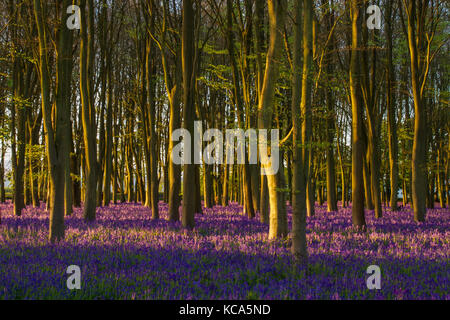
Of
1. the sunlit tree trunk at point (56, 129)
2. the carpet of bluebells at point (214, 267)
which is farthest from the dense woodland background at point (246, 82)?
the carpet of bluebells at point (214, 267)

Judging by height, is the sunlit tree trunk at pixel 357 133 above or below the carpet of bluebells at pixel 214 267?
above

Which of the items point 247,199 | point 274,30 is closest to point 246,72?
point 247,199

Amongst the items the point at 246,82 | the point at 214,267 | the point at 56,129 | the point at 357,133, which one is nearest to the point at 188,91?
the point at 56,129

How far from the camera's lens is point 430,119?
1003 inches

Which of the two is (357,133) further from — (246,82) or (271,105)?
(246,82)

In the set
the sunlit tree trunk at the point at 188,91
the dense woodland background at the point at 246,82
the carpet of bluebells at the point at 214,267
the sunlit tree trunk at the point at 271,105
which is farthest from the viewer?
the sunlit tree trunk at the point at 188,91

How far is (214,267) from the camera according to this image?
20.5ft

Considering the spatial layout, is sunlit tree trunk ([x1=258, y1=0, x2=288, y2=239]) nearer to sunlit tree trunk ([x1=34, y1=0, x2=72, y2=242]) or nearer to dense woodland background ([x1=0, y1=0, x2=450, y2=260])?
dense woodland background ([x1=0, y1=0, x2=450, y2=260])

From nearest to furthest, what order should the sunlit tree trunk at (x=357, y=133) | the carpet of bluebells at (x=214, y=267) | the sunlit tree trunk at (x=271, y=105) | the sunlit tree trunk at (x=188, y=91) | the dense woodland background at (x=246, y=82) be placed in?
the carpet of bluebells at (x=214, y=267) → the dense woodland background at (x=246, y=82) → the sunlit tree trunk at (x=271, y=105) → the sunlit tree trunk at (x=188, y=91) → the sunlit tree trunk at (x=357, y=133)

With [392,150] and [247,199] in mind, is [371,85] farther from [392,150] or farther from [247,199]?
[247,199]

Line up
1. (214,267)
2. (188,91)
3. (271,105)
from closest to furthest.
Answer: (214,267) < (271,105) < (188,91)

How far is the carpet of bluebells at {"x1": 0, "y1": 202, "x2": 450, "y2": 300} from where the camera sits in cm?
481

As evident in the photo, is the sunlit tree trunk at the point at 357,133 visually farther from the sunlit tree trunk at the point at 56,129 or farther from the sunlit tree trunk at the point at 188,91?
the sunlit tree trunk at the point at 56,129

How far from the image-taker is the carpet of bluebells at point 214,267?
481 centimetres
